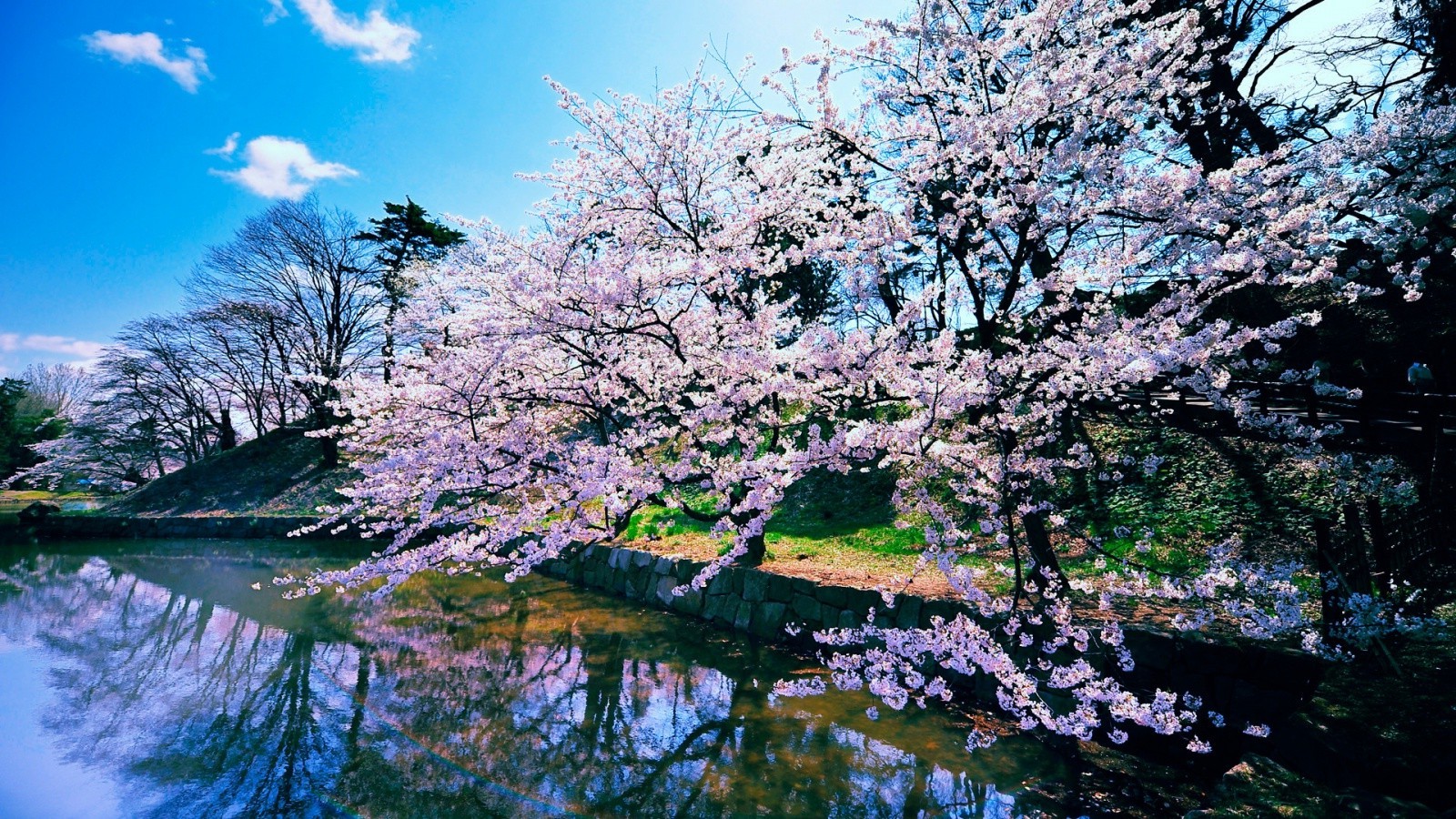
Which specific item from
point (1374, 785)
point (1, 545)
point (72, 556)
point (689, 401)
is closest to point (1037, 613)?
point (1374, 785)

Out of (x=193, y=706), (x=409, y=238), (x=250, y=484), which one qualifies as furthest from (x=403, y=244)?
(x=193, y=706)

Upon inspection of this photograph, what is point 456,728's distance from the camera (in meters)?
5.64

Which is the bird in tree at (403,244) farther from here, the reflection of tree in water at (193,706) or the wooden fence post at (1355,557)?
the wooden fence post at (1355,557)

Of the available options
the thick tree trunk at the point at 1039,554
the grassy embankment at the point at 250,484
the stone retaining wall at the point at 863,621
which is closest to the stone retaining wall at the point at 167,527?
the grassy embankment at the point at 250,484

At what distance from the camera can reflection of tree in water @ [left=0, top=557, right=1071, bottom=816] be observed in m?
4.56

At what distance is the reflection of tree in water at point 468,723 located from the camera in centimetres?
456

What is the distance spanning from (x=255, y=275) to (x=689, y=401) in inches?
842

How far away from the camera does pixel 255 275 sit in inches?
838

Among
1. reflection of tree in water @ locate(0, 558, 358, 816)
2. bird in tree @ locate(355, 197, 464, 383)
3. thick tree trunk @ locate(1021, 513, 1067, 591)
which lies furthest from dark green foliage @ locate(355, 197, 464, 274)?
thick tree trunk @ locate(1021, 513, 1067, 591)

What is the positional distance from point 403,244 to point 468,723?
23.3 meters

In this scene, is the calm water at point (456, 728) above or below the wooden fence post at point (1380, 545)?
below

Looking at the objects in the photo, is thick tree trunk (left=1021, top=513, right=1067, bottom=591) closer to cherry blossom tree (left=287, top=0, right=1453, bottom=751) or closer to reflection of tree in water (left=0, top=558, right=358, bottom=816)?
cherry blossom tree (left=287, top=0, right=1453, bottom=751)

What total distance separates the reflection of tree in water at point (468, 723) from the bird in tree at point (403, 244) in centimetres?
1509

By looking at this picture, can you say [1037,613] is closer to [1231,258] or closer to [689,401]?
[1231,258]
